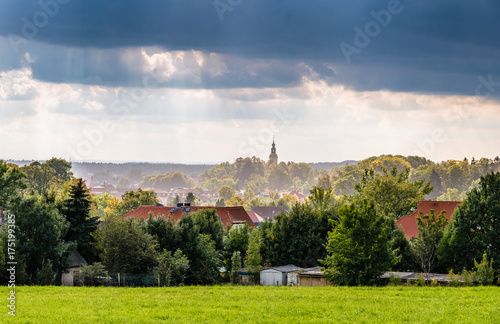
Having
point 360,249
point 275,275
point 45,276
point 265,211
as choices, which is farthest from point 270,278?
point 265,211

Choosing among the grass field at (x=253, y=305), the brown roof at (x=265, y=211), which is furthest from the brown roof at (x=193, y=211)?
the brown roof at (x=265, y=211)

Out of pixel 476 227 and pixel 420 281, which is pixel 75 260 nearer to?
pixel 420 281

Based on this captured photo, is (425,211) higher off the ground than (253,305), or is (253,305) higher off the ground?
(425,211)

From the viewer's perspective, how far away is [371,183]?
7950cm

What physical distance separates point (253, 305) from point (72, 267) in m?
21.0

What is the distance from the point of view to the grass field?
21641 mm

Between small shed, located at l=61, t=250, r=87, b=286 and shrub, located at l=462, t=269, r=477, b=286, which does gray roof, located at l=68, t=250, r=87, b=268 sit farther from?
shrub, located at l=462, t=269, r=477, b=286

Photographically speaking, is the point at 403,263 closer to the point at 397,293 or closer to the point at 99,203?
the point at 397,293

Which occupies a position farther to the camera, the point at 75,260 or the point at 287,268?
the point at 287,268

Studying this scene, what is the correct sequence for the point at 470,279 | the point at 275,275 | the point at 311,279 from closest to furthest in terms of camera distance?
the point at 470,279, the point at 311,279, the point at 275,275

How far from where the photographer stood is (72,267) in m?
41.6

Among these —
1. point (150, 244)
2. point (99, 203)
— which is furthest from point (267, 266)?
point (99, 203)

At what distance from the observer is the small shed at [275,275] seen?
48219 millimetres

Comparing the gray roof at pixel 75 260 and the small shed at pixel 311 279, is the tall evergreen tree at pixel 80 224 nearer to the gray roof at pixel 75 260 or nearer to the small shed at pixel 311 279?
the gray roof at pixel 75 260
